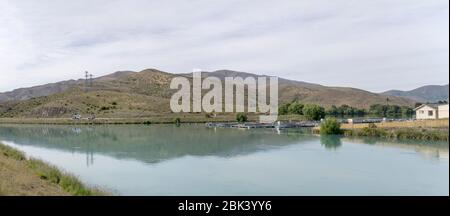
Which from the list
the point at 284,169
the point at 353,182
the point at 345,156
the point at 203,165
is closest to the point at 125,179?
the point at 203,165

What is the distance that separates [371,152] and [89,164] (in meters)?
15.2

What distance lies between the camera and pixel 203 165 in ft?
59.5

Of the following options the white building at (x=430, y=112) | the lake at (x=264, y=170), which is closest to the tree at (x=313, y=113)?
the white building at (x=430, y=112)

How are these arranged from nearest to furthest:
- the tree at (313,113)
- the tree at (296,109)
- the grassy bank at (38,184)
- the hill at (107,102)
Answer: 1. the grassy bank at (38,184)
2. the tree at (313,113)
3. the tree at (296,109)
4. the hill at (107,102)

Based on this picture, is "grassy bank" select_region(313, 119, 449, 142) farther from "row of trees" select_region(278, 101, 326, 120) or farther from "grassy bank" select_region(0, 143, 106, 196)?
"grassy bank" select_region(0, 143, 106, 196)

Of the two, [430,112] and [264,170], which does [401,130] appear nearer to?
→ [430,112]

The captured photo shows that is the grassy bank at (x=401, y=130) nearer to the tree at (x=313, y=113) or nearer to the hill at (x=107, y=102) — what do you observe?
the tree at (x=313, y=113)

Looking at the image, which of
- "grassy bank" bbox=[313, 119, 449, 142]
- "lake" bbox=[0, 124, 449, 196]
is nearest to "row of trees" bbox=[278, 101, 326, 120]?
"grassy bank" bbox=[313, 119, 449, 142]

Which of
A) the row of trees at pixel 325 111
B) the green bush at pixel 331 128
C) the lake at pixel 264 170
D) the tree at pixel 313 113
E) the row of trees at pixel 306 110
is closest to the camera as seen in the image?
the lake at pixel 264 170

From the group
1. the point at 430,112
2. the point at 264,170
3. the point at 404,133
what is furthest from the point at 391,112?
the point at 264,170

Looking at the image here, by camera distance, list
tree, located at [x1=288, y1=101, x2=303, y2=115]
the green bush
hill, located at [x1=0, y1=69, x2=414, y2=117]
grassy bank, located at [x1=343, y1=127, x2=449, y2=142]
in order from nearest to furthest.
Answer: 1. grassy bank, located at [x1=343, y1=127, x2=449, y2=142]
2. the green bush
3. tree, located at [x1=288, y1=101, x2=303, y2=115]
4. hill, located at [x1=0, y1=69, x2=414, y2=117]

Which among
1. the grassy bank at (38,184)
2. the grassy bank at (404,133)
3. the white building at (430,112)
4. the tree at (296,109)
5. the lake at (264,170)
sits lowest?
the lake at (264,170)

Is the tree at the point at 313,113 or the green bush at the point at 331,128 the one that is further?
the tree at the point at 313,113
